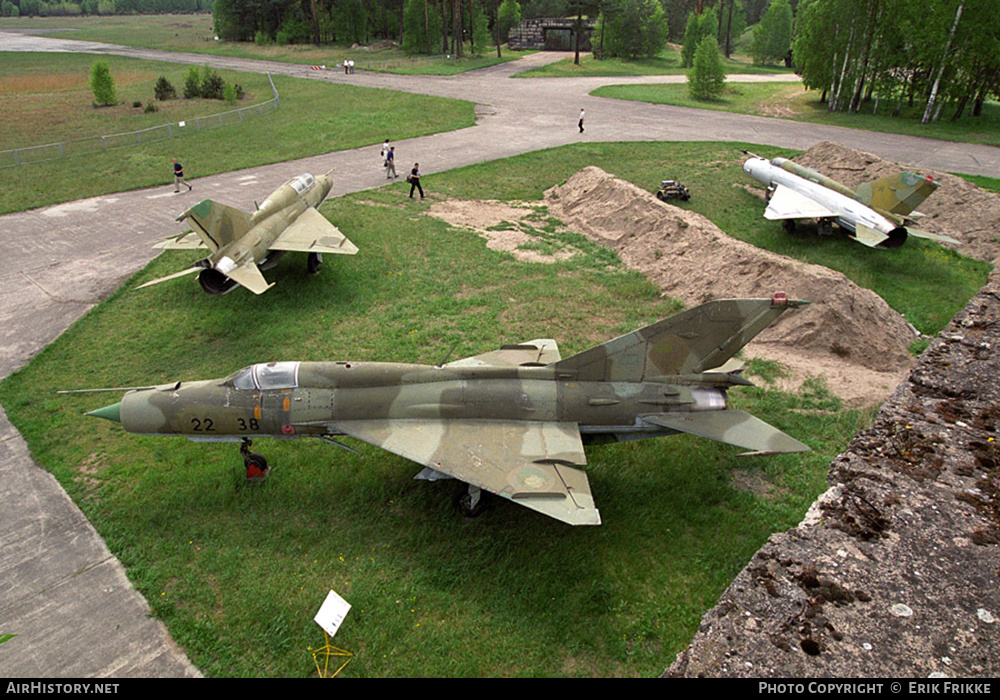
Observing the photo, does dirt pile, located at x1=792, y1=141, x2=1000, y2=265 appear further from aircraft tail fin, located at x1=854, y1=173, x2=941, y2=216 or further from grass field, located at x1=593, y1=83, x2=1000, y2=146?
grass field, located at x1=593, y1=83, x2=1000, y2=146

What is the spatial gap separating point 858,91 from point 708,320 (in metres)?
49.7

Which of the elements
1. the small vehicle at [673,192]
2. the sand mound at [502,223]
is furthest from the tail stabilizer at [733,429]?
the small vehicle at [673,192]

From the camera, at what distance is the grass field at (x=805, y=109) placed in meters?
41.2

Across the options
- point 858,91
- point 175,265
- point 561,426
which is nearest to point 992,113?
point 858,91

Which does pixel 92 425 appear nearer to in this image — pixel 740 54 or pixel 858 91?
pixel 858 91

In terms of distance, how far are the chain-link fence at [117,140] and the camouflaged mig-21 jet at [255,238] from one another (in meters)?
22.9

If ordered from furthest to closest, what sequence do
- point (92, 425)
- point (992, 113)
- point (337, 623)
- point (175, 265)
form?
point (992, 113), point (175, 265), point (92, 425), point (337, 623)

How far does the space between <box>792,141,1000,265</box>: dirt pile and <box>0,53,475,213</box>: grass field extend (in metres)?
26.0

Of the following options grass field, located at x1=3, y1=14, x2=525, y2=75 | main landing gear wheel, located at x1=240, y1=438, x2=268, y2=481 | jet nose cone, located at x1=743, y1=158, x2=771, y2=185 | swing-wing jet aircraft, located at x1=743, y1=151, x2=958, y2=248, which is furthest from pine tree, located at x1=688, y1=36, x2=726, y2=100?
main landing gear wheel, located at x1=240, y1=438, x2=268, y2=481

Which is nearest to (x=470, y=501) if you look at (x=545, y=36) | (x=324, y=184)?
(x=324, y=184)

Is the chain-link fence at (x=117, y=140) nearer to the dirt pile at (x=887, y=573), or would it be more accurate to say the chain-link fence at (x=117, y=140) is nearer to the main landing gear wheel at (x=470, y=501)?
the main landing gear wheel at (x=470, y=501)

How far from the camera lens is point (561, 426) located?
36.4 feet

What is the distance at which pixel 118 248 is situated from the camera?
23.2 m

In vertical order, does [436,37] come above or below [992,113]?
above
